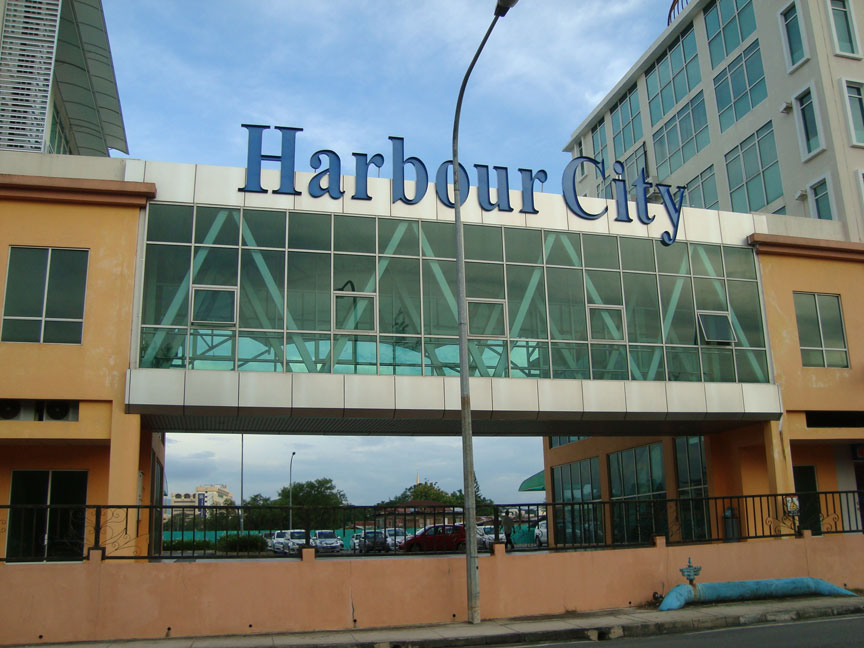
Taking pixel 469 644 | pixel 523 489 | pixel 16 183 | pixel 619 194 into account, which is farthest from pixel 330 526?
pixel 523 489

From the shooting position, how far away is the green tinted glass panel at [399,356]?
1791 centimetres

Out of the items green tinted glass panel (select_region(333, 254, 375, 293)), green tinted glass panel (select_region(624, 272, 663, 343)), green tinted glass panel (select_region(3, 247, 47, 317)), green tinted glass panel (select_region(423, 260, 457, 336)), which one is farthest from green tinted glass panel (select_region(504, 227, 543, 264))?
green tinted glass panel (select_region(3, 247, 47, 317))

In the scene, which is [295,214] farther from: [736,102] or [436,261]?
[736,102]

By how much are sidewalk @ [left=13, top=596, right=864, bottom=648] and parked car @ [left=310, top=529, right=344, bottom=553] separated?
1.47 metres

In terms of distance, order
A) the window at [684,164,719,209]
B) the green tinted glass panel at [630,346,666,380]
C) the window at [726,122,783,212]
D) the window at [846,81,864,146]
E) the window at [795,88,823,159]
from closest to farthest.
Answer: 1. the green tinted glass panel at [630,346,666,380]
2. the window at [846,81,864,146]
3. the window at [795,88,823,159]
4. the window at [726,122,783,212]
5. the window at [684,164,719,209]

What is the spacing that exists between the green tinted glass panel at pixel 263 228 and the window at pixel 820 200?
55.8 feet

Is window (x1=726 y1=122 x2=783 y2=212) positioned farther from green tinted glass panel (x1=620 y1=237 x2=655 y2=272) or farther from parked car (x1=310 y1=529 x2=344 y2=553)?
parked car (x1=310 y1=529 x2=344 y2=553)

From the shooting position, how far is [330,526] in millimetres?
14555

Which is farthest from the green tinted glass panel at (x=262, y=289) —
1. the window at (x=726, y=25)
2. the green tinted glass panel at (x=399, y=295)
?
the window at (x=726, y=25)

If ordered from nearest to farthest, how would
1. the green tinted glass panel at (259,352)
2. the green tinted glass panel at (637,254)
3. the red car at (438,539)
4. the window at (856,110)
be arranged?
the red car at (438,539), the green tinted glass panel at (259,352), the green tinted glass panel at (637,254), the window at (856,110)

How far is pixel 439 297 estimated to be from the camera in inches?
739

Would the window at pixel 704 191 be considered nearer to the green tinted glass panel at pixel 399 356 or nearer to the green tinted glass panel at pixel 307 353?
the green tinted glass panel at pixel 399 356

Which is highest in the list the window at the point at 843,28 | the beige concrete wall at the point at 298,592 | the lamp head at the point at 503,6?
the window at the point at 843,28

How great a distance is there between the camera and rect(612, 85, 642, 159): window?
131 feet
